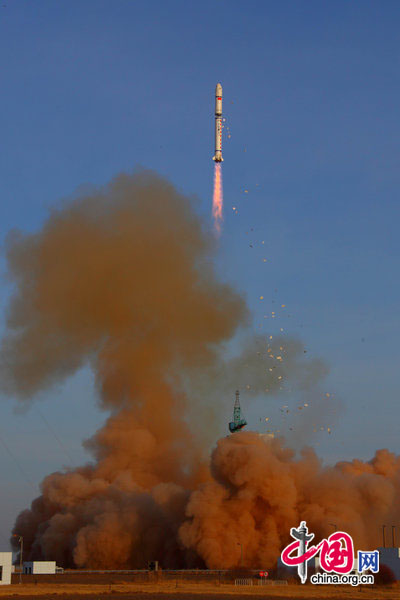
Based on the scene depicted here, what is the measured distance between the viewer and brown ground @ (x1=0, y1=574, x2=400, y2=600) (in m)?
61.9

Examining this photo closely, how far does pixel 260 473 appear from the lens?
8450 centimetres

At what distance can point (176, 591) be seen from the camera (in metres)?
66.5

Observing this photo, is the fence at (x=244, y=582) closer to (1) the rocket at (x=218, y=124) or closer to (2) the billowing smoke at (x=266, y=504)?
(2) the billowing smoke at (x=266, y=504)

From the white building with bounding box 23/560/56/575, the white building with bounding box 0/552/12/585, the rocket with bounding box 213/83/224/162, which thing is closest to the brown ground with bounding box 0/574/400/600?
the white building with bounding box 0/552/12/585

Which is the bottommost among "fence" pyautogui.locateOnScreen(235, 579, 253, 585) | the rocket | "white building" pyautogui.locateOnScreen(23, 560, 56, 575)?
"fence" pyautogui.locateOnScreen(235, 579, 253, 585)

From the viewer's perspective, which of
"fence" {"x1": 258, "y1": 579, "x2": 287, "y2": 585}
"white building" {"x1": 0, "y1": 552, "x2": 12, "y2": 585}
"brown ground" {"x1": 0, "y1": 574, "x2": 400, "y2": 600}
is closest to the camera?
"brown ground" {"x1": 0, "y1": 574, "x2": 400, "y2": 600}

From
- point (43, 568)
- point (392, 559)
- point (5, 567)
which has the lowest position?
point (5, 567)

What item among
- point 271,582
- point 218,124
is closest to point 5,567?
point 271,582

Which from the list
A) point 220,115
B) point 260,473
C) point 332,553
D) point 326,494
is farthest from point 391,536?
point 220,115

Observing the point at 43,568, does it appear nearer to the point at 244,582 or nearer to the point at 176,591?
the point at 244,582

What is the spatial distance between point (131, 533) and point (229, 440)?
1294cm

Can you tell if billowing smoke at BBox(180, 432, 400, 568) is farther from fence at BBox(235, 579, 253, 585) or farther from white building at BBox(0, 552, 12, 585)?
white building at BBox(0, 552, 12, 585)

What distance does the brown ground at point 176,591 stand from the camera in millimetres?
61906

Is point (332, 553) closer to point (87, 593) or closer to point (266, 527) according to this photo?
point (87, 593)
